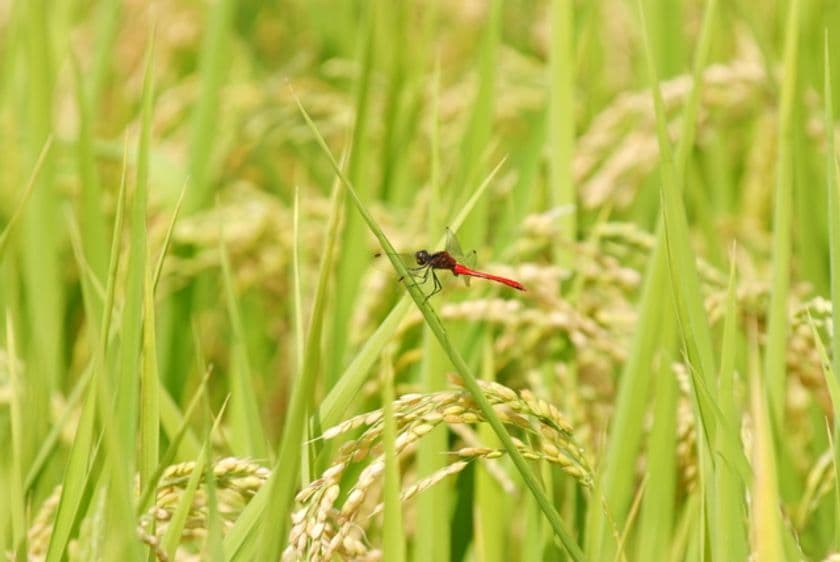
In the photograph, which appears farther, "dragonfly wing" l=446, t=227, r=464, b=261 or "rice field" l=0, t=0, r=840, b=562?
"dragonfly wing" l=446, t=227, r=464, b=261

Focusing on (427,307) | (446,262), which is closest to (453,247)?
(446,262)

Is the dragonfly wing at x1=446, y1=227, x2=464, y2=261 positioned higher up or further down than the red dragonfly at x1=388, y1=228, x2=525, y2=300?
higher up

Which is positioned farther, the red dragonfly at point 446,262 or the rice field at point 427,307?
the red dragonfly at point 446,262

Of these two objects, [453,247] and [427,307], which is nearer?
[427,307]

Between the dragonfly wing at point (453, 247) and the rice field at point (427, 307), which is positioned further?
the dragonfly wing at point (453, 247)

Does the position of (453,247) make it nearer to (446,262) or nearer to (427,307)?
(446,262)

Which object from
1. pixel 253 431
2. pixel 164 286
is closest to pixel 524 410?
pixel 253 431

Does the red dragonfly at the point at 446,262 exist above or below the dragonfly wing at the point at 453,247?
below

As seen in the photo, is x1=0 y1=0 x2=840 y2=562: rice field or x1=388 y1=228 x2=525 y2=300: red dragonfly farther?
x1=388 y1=228 x2=525 y2=300: red dragonfly
